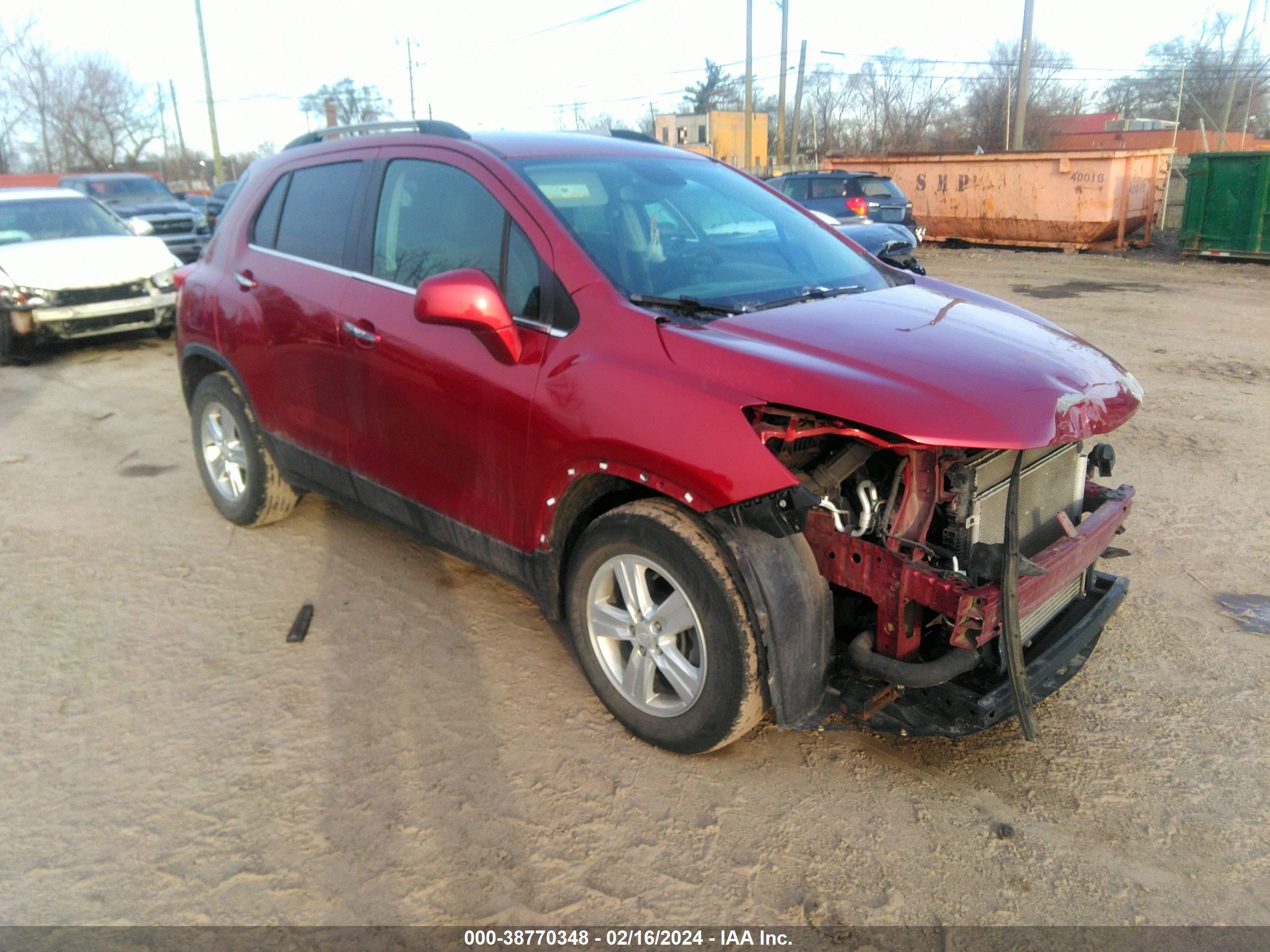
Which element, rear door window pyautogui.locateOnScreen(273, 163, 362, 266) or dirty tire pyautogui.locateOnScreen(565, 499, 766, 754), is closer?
dirty tire pyautogui.locateOnScreen(565, 499, 766, 754)

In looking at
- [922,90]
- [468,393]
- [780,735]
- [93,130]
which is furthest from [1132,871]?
[93,130]

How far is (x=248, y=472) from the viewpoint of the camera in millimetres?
4840

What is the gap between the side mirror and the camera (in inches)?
118

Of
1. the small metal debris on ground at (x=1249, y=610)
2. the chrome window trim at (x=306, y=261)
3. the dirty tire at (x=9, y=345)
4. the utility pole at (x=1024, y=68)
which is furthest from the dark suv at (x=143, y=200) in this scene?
the utility pole at (x=1024, y=68)

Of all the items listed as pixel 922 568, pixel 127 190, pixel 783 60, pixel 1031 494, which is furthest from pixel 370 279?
pixel 783 60

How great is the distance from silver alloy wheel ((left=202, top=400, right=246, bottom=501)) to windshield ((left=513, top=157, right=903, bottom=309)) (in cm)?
242

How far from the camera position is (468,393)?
3.33 meters

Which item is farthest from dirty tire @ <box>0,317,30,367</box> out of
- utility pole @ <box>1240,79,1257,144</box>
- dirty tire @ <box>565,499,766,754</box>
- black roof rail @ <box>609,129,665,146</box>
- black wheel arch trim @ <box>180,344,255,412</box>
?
utility pole @ <box>1240,79,1257,144</box>

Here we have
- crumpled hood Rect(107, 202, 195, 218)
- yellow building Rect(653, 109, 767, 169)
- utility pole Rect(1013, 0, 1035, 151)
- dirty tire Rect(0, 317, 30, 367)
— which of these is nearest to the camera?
dirty tire Rect(0, 317, 30, 367)

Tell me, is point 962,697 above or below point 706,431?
below

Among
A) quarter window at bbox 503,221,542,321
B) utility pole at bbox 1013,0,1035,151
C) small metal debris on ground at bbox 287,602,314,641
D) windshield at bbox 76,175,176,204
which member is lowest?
small metal debris on ground at bbox 287,602,314,641

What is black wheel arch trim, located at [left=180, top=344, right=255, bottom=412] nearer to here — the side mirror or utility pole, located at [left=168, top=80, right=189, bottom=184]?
the side mirror

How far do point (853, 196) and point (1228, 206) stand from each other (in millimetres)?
6492

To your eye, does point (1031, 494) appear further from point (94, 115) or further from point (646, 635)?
point (94, 115)
